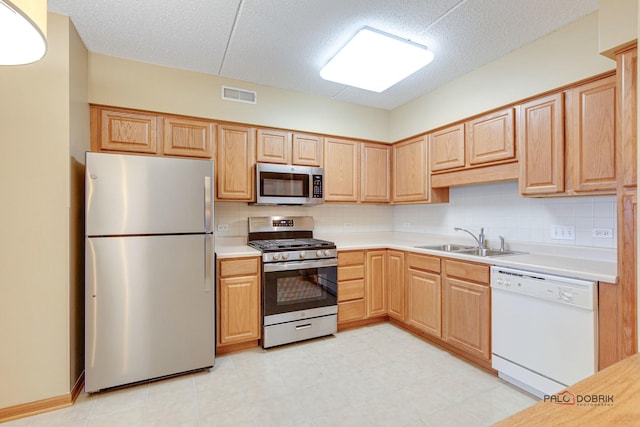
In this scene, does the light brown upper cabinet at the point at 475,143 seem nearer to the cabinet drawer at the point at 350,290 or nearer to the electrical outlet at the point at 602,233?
the electrical outlet at the point at 602,233

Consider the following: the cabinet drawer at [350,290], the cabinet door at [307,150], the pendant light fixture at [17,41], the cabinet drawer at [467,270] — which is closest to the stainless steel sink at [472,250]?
the cabinet drawer at [467,270]

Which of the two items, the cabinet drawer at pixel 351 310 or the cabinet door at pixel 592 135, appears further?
the cabinet drawer at pixel 351 310

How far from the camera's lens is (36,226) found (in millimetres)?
1938

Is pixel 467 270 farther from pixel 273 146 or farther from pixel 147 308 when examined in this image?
pixel 147 308

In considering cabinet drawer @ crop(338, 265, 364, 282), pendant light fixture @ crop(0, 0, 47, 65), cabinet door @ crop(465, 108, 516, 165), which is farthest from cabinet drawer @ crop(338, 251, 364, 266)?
pendant light fixture @ crop(0, 0, 47, 65)

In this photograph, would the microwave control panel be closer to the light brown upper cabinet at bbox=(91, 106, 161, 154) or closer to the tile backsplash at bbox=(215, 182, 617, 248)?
the tile backsplash at bbox=(215, 182, 617, 248)

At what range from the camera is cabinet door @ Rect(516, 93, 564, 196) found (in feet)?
6.97

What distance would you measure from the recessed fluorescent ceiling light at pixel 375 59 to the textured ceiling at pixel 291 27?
11 cm

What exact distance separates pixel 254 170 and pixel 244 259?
0.92 m

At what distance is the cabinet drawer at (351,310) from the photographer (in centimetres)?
310

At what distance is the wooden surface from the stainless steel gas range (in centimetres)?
232

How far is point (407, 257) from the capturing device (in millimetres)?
3068

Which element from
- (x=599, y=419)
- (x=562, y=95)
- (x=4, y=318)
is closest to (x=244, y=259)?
(x=4, y=318)

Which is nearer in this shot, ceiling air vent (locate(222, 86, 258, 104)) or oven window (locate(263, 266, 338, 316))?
oven window (locate(263, 266, 338, 316))
